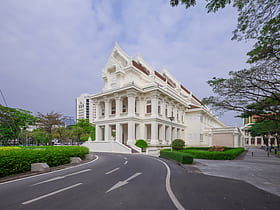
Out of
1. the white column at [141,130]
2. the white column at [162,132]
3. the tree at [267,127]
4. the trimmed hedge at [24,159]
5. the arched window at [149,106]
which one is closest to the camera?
the trimmed hedge at [24,159]

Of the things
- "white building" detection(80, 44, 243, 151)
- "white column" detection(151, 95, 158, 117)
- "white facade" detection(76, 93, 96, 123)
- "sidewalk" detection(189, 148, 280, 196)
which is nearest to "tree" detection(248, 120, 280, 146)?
"white building" detection(80, 44, 243, 151)

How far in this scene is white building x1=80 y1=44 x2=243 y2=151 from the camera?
32594mm

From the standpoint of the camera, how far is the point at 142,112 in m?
34.5

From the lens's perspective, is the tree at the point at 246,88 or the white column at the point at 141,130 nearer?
the tree at the point at 246,88

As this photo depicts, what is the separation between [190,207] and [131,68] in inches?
1284

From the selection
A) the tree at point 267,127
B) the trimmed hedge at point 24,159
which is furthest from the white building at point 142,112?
the trimmed hedge at point 24,159

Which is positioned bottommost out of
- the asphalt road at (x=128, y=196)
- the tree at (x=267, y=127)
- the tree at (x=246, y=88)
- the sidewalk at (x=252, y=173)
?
the sidewalk at (x=252, y=173)

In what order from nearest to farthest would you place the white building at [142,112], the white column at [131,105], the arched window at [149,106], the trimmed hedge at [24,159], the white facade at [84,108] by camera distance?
the trimmed hedge at [24,159] → the white column at [131,105] → the white building at [142,112] → the arched window at [149,106] → the white facade at [84,108]

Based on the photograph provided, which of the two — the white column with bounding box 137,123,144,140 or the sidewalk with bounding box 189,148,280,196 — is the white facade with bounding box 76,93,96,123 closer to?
the white column with bounding box 137,123,144,140

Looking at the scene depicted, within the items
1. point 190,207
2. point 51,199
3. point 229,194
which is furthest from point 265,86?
point 51,199

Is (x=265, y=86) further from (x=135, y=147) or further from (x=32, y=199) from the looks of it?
(x=135, y=147)

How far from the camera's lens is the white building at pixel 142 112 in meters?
32.6

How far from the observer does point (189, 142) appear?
42625 millimetres

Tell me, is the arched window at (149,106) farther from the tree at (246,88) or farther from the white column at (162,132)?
the tree at (246,88)
